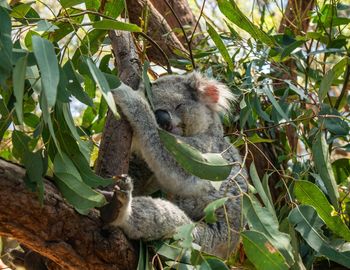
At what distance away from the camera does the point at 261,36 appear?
332 cm

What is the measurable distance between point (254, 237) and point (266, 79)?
203cm

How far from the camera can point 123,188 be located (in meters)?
2.73

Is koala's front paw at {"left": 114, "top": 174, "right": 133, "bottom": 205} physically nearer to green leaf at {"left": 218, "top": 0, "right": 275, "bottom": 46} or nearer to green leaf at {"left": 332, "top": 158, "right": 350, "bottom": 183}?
green leaf at {"left": 218, "top": 0, "right": 275, "bottom": 46}

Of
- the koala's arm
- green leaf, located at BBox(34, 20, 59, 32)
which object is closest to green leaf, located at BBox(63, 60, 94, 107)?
green leaf, located at BBox(34, 20, 59, 32)

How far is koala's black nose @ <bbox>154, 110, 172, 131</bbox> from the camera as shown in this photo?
367 cm

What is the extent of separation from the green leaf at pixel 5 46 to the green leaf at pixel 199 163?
2.40 feet

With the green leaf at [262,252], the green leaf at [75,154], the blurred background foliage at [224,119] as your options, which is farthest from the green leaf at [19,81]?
the green leaf at [262,252]

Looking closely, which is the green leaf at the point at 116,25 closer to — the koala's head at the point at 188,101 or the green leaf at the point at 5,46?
the green leaf at the point at 5,46

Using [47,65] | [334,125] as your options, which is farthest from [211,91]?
[47,65]

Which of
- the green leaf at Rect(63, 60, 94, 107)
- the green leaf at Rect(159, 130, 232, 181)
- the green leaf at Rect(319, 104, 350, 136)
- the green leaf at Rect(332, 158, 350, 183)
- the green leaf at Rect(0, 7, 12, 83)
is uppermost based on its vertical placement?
the green leaf at Rect(0, 7, 12, 83)

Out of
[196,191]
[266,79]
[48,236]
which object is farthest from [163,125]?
[48,236]

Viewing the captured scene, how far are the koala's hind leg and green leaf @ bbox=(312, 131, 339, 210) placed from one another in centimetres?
70

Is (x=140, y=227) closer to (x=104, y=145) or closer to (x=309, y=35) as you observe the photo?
(x=104, y=145)

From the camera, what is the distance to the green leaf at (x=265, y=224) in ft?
8.37
